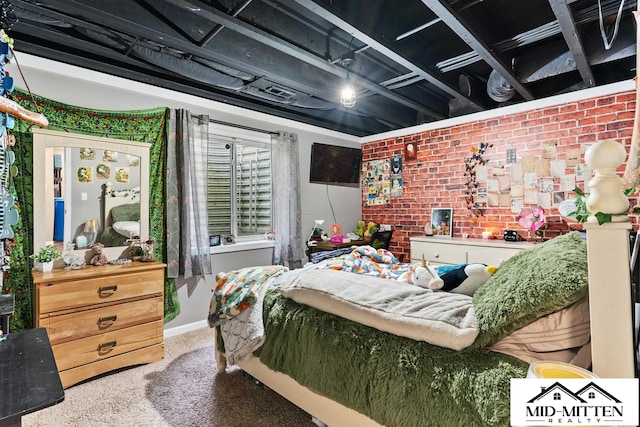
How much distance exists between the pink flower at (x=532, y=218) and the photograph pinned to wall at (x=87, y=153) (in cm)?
424

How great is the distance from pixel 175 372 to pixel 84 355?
63 cm

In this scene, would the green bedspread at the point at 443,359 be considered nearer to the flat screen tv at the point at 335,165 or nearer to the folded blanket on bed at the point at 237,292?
the folded blanket on bed at the point at 237,292

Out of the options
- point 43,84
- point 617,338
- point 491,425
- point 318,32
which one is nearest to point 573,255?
point 617,338

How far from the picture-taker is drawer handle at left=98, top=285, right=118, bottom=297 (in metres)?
2.37

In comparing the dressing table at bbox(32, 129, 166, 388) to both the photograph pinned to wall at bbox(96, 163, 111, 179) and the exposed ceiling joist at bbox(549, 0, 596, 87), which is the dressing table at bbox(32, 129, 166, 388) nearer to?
the photograph pinned to wall at bbox(96, 163, 111, 179)

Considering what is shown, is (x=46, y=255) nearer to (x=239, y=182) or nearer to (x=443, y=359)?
(x=239, y=182)

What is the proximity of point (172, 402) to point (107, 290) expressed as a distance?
0.97 m

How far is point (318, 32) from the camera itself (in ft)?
7.97

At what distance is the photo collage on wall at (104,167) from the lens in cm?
272

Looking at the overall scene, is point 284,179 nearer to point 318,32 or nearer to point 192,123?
point 192,123

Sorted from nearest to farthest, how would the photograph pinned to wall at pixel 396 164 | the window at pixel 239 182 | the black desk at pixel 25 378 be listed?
1. the black desk at pixel 25 378
2. the window at pixel 239 182
3. the photograph pinned to wall at pixel 396 164

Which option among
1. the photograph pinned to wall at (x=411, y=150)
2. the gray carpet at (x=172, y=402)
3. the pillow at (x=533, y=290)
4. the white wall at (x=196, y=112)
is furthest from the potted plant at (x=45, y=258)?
the photograph pinned to wall at (x=411, y=150)

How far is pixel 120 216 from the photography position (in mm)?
2887

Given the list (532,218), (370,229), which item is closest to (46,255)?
(370,229)
